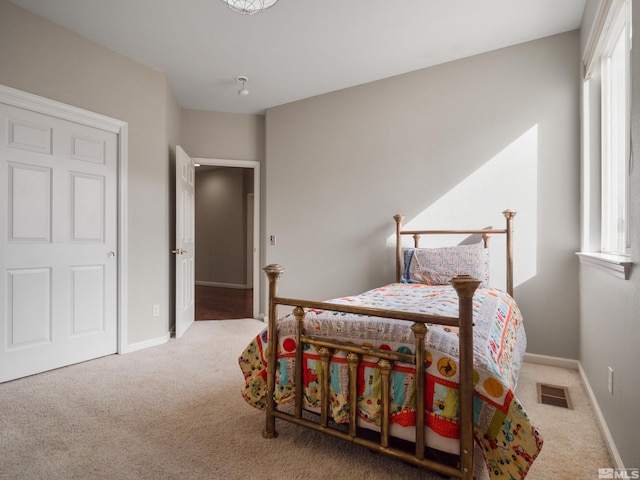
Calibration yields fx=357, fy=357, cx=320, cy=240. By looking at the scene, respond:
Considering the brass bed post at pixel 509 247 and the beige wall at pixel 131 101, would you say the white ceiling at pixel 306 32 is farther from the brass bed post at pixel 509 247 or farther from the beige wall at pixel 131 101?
the brass bed post at pixel 509 247

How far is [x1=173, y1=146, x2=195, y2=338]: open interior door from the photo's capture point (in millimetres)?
3748

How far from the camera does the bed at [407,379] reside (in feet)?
4.11

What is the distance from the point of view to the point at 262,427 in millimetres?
1920

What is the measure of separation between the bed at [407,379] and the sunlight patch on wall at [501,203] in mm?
1113

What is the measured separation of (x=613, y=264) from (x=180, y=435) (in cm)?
225

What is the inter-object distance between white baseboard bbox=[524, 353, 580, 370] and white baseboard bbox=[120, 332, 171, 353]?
11.0ft

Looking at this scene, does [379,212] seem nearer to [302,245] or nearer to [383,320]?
[302,245]

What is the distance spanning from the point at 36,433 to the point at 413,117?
367cm

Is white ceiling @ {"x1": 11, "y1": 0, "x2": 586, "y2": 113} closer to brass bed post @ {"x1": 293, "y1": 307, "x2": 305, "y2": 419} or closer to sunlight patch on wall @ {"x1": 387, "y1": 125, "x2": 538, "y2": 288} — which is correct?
sunlight patch on wall @ {"x1": 387, "y1": 125, "x2": 538, "y2": 288}

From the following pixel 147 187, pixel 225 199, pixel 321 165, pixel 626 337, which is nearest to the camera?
pixel 626 337

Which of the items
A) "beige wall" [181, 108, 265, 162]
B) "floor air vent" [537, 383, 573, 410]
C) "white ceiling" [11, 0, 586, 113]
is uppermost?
"white ceiling" [11, 0, 586, 113]

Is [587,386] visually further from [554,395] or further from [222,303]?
[222,303]

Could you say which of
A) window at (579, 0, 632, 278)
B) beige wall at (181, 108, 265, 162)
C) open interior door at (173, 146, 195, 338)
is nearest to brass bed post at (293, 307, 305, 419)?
window at (579, 0, 632, 278)

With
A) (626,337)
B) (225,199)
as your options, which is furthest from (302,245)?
(225,199)
